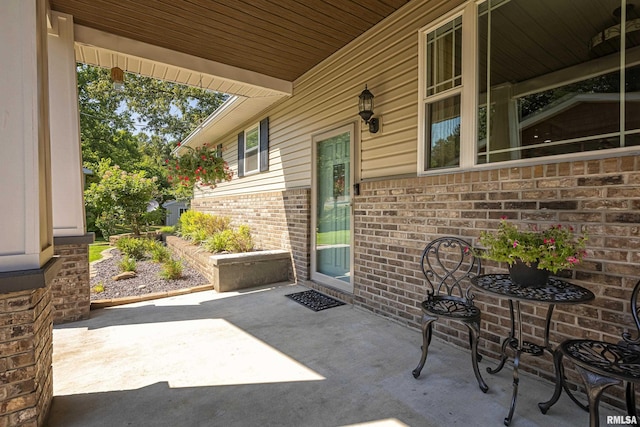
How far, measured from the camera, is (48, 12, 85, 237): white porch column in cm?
344

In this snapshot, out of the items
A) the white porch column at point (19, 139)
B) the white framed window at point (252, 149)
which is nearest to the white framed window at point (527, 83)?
the white porch column at point (19, 139)

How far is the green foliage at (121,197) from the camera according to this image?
8.39 metres

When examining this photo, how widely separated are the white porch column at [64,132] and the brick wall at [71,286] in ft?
0.85

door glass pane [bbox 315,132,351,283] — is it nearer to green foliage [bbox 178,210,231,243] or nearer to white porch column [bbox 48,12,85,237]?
white porch column [bbox 48,12,85,237]

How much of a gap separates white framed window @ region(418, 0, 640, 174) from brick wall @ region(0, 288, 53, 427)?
319cm

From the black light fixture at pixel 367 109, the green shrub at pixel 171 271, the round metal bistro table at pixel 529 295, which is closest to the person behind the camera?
the round metal bistro table at pixel 529 295

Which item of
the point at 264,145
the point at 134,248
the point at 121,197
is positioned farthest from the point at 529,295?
the point at 121,197

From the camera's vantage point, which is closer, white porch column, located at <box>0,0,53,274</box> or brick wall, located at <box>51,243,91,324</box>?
white porch column, located at <box>0,0,53,274</box>

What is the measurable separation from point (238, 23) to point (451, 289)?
371 centimetres

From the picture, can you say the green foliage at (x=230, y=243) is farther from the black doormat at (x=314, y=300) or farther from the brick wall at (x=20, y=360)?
the brick wall at (x=20, y=360)

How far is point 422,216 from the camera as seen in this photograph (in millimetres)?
3213

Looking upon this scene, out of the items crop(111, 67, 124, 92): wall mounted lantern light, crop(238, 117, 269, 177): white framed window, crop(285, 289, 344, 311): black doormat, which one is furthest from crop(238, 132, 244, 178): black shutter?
crop(285, 289, 344, 311): black doormat

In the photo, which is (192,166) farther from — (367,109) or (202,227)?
(367,109)

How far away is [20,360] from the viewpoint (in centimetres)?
167
